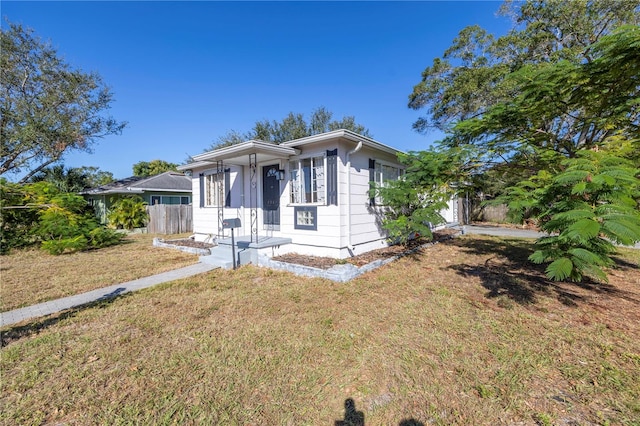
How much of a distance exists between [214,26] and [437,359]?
11.6 meters

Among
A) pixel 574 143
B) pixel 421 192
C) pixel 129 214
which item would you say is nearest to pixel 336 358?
pixel 421 192

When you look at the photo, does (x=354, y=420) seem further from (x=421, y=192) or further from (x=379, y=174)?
(x=379, y=174)

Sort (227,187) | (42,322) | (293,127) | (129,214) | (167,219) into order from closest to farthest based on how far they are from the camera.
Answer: (42,322) < (227,187) < (167,219) < (129,214) < (293,127)

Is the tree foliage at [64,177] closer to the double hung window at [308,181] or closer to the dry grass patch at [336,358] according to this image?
the double hung window at [308,181]

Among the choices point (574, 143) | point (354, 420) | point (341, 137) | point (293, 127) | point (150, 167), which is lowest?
point (354, 420)

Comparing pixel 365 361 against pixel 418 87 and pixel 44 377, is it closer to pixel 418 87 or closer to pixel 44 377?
pixel 44 377

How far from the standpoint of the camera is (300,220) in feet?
24.4

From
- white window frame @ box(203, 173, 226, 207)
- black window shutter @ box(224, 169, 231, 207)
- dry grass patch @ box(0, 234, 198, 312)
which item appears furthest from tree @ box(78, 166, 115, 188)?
black window shutter @ box(224, 169, 231, 207)

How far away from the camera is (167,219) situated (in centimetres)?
1470

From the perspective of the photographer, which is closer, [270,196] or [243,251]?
[243,251]

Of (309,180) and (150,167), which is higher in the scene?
(150,167)

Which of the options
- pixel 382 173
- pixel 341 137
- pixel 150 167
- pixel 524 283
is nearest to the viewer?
pixel 524 283

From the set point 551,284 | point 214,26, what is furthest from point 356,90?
point 551,284

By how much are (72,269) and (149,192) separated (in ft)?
38.2
